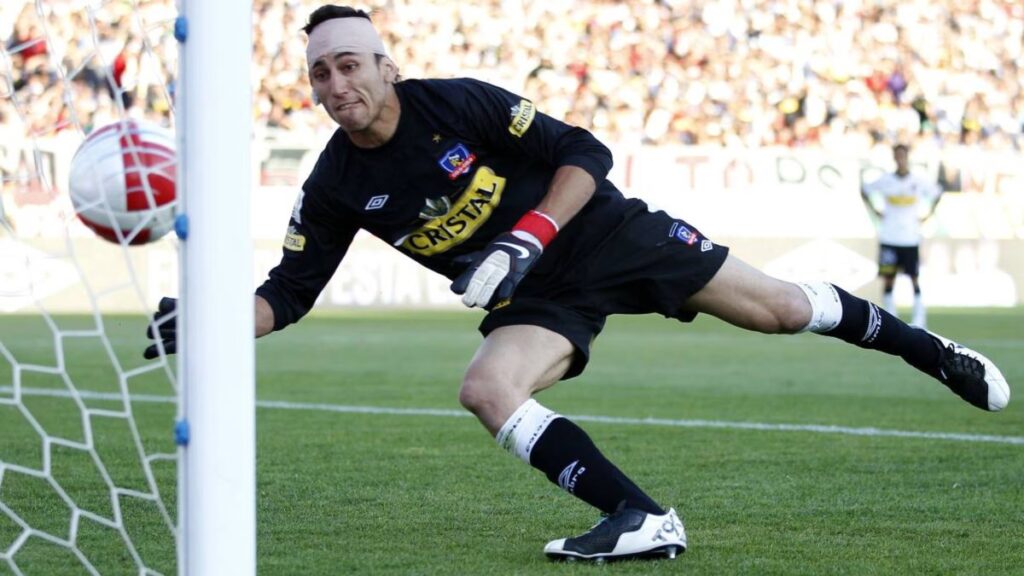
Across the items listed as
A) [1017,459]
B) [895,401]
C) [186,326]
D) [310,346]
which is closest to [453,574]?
[186,326]

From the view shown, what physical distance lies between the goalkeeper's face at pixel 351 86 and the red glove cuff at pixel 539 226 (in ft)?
1.80

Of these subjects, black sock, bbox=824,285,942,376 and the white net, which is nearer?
the white net

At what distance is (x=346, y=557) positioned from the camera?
153 inches

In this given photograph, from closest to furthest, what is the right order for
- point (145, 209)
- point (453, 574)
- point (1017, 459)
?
point (145, 209)
point (453, 574)
point (1017, 459)

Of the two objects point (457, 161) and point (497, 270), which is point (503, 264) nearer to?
point (497, 270)

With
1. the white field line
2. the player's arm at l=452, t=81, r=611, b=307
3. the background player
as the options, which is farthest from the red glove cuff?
the background player

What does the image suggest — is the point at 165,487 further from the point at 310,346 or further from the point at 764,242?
the point at 764,242

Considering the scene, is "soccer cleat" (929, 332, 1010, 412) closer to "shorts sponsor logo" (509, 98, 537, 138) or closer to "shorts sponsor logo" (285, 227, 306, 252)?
"shorts sponsor logo" (509, 98, 537, 138)

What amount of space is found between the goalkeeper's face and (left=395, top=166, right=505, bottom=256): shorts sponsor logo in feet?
1.18

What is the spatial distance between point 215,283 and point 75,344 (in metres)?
10.8

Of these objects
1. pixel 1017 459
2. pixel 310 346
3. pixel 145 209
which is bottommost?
pixel 310 346

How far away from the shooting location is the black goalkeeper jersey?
14.3ft

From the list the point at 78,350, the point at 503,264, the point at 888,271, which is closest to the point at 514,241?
the point at 503,264

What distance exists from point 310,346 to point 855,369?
4845 mm
